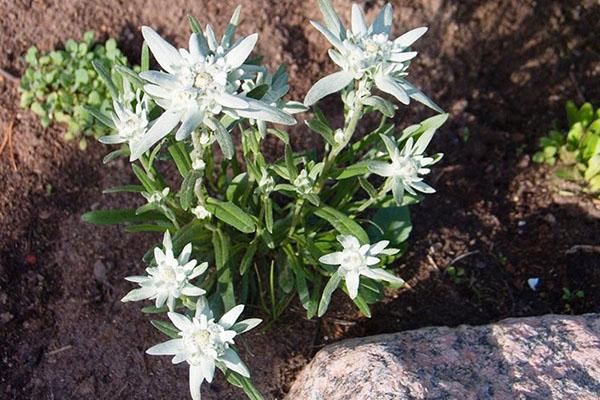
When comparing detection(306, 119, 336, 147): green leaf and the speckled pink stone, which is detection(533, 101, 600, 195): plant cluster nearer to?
the speckled pink stone

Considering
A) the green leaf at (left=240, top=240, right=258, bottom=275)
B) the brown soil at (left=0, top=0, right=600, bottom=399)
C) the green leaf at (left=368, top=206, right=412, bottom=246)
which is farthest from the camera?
the green leaf at (left=368, top=206, right=412, bottom=246)

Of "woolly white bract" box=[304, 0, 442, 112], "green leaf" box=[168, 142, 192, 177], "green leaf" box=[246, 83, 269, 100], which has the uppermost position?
"woolly white bract" box=[304, 0, 442, 112]

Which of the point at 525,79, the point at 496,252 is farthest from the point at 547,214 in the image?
the point at 525,79

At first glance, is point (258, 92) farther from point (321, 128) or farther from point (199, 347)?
point (199, 347)

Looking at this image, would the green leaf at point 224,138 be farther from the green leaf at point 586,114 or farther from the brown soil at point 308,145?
the green leaf at point 586,114

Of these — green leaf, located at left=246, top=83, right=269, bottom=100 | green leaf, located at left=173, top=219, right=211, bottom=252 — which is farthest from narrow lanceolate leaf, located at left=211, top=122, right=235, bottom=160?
green leaf, located at left=173, top=219, right=211, bottom=252

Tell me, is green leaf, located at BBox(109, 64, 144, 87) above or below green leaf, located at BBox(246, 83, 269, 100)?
below
